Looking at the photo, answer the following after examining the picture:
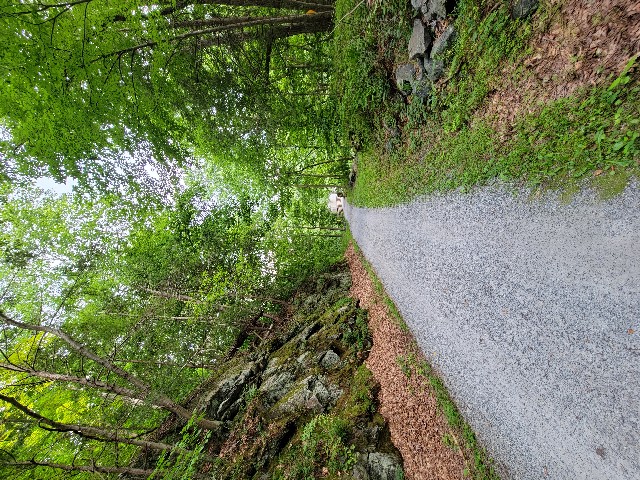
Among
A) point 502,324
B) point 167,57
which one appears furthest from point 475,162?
point 167,57

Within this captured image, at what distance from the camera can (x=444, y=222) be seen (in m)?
6.14

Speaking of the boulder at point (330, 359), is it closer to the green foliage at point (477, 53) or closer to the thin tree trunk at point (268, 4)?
the green foliage at point (477, 53)

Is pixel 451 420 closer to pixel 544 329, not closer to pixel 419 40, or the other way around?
pixel 544 329

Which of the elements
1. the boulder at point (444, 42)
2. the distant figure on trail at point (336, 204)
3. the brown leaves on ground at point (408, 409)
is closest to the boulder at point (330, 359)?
the brown leaves on ground at point (408, 409)

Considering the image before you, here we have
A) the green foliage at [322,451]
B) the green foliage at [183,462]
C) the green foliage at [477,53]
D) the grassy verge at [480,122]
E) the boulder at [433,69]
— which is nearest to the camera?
the grassy verge at [480,122]

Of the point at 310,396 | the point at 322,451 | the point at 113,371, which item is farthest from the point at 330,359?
the point at 113,371

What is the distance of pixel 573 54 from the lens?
3.71 metres

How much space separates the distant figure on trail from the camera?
902 inches

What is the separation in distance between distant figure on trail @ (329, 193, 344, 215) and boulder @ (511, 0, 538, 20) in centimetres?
1780

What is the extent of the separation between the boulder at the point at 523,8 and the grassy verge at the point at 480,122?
0.10 metres

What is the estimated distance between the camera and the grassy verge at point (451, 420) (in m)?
4.37

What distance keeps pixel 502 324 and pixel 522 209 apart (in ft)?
5.31

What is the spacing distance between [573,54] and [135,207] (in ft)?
39.6

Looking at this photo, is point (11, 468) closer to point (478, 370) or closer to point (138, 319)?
point (138, 319)
